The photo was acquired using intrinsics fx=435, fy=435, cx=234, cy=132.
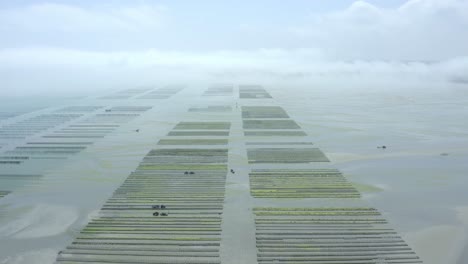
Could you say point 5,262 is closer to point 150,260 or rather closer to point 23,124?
point 150,260

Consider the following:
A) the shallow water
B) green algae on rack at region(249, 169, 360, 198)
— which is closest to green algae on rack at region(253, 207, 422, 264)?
the shallow water

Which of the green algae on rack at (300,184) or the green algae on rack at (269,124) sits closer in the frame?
the green algae on rack at (300,184)

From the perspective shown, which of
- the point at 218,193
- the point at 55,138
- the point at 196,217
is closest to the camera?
the point at 196,217

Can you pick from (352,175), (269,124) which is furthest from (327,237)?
(269,124)

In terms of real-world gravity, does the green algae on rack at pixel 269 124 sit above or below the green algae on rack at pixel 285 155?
above

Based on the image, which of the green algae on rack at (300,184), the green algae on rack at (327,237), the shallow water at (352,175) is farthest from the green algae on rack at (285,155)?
the green algae on rack at (327,237)

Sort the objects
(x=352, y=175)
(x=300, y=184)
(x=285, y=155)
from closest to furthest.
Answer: (x=300, y=184) → (x=352, y=175) → (x=285, y=155)

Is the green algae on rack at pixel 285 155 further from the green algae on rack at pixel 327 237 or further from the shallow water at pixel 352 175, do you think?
the green algae on rack at pixel 327 237

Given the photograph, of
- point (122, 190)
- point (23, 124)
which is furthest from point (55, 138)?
point (122, 190)

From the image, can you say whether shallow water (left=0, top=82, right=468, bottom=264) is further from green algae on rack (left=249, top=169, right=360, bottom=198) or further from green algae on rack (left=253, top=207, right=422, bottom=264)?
green algae on rack (left=249, top=169, right=360, bottom=198)

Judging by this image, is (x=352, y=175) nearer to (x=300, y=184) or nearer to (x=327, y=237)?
(x=300, y=184)

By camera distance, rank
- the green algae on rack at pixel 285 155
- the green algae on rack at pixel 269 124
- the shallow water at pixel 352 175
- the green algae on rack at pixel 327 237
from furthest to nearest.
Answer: the green algae on rack at pixel 269 124, the green algae on rack at pixel 285 155, the shallow water at pixel 352 175, the green algae on rack at pixel 327 237
